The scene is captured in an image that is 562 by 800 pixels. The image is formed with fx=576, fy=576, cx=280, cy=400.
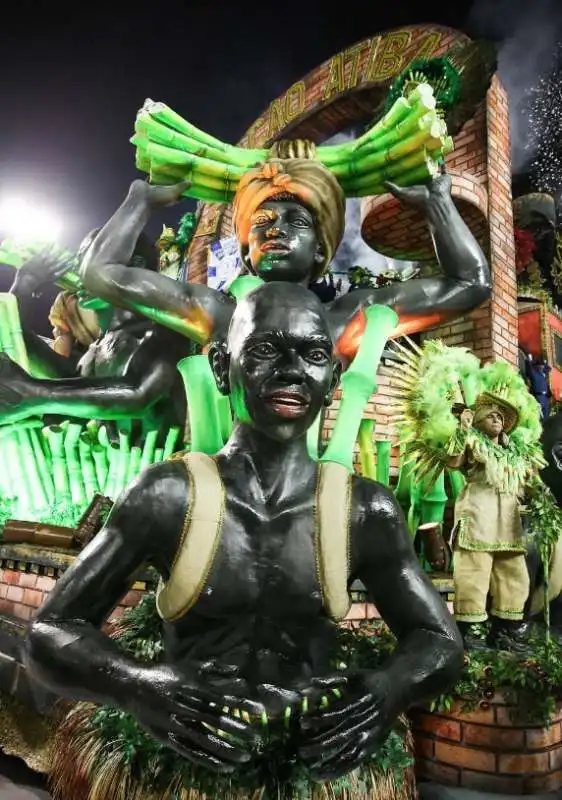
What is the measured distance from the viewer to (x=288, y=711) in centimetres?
119

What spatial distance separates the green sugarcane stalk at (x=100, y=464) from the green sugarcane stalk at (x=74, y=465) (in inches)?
4.9

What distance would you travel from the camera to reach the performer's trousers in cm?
290

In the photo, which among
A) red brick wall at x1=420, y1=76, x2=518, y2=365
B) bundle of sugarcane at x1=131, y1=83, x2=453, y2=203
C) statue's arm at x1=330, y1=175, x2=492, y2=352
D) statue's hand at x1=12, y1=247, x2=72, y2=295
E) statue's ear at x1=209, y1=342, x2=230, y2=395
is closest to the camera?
statue's ear at x1=209, y1=342, x2=230, y2=395

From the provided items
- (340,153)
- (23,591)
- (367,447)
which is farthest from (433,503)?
(23,591)

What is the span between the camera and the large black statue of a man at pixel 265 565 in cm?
126

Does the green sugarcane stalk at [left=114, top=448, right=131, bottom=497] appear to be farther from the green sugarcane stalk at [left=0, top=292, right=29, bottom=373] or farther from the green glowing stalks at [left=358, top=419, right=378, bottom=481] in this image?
the green glowing stalks at [left=358, top=419, right=378, bottom=481]

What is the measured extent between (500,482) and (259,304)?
82.5 inches

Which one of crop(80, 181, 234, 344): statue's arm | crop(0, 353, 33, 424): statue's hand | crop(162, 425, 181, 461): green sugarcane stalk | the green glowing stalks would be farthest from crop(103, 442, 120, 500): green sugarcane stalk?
the green glowing stalks

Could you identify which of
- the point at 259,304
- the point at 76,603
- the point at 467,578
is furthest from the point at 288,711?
the point at 467,578

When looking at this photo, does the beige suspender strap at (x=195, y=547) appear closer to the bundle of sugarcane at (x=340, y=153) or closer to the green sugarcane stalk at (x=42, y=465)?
the bundle of sugarcane at (x=340, y=153)

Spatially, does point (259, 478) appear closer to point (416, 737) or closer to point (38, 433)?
point (416, 737)

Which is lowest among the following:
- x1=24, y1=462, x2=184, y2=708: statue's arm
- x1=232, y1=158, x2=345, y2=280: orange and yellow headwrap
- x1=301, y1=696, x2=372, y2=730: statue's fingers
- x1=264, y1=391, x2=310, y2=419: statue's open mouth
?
x1=301, y1=696, x2=372, y2=730: statue's fingers

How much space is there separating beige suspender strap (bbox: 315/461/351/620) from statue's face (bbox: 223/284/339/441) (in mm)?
195

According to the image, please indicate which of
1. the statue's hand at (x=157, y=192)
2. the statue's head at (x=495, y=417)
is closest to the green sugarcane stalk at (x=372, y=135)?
the statue's hand at (x=157, y=192)
